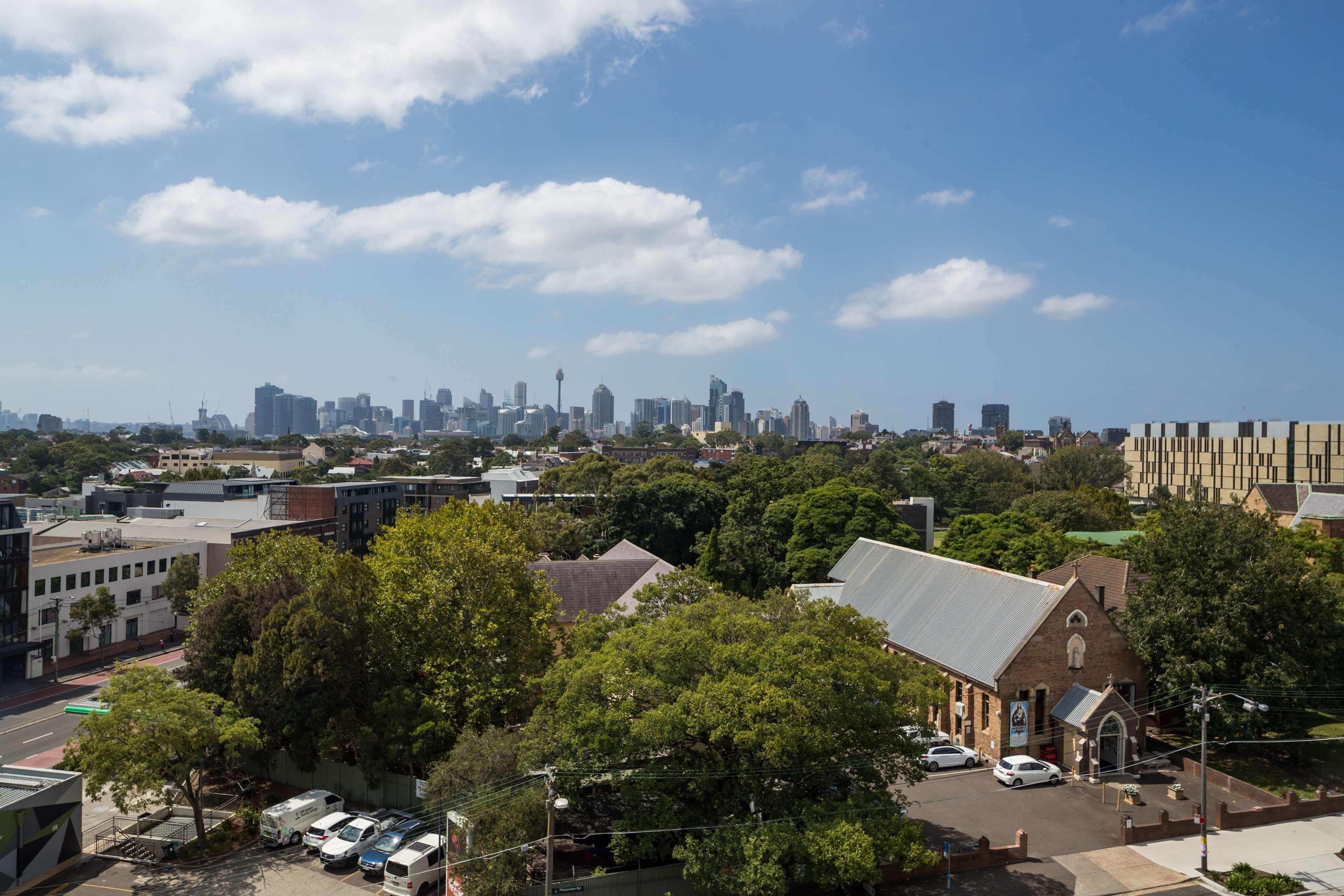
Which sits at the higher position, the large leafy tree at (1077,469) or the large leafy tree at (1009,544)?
the large leafy tree at (1077,469)

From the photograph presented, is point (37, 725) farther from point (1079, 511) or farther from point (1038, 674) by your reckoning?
point (1079, 511)

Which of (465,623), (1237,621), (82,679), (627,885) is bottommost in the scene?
(82,679)

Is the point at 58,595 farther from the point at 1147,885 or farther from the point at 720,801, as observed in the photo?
the point at 1147,885

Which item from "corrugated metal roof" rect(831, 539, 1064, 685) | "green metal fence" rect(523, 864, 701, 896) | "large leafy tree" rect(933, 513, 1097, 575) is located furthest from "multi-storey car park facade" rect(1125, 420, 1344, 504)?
"green metal fence" rect(523, 864, 701, 896)

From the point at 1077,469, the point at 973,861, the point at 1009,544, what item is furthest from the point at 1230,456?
the point at 973,861

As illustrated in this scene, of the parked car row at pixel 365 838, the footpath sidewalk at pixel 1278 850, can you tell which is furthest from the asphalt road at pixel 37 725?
Answer: the footpath sidewalk at pixel 1278 850

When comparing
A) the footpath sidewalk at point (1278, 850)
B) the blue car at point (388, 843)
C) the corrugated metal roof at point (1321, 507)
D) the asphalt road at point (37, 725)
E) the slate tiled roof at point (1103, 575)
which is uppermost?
the corrugated metal roof at point (1321, 507)

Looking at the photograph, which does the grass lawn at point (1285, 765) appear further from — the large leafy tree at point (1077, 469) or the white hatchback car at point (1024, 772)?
the large leafy tree at point (1077, 469)

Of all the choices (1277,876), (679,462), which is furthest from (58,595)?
(679,462)
